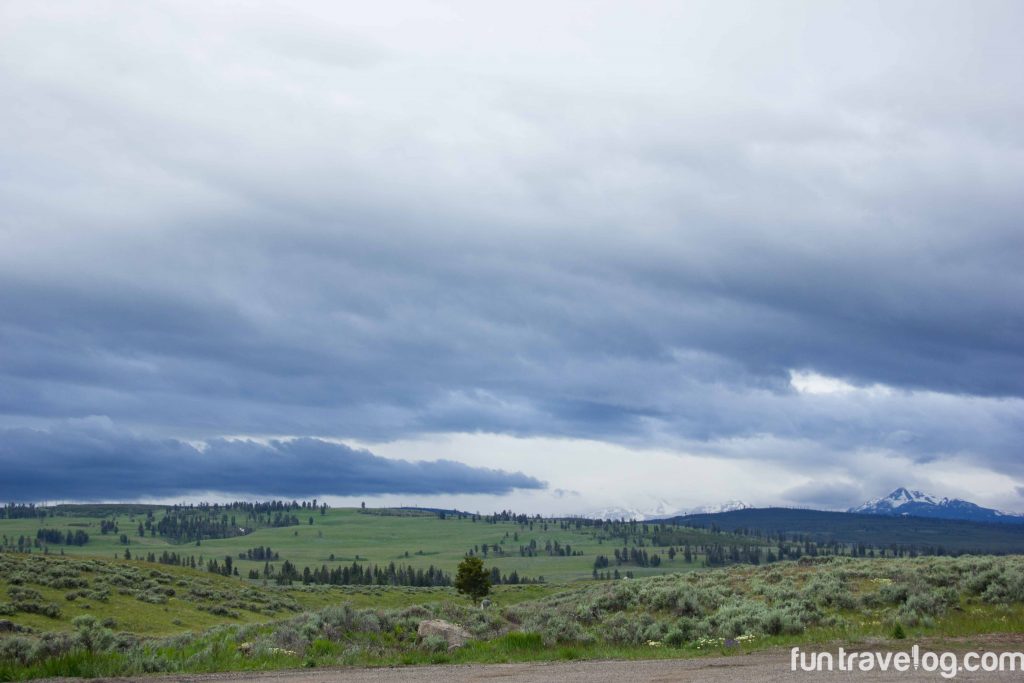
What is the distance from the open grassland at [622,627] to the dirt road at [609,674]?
1.58 metres

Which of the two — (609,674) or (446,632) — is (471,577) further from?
(609,674)

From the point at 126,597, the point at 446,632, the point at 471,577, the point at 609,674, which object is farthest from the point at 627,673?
the point at 126,597

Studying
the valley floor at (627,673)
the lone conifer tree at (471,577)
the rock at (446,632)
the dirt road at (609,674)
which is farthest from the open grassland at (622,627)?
the lone conifer tree at (471,577)

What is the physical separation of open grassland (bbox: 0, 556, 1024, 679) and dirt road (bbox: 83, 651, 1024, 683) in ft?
5.19

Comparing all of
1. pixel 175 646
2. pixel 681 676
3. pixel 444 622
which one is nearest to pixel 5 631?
pixel 175 646

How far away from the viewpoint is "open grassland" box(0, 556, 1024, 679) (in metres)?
19.4

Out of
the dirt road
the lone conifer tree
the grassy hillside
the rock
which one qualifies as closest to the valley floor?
the dirt road

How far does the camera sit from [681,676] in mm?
15172

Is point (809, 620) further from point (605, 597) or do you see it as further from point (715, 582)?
point (715, 582)

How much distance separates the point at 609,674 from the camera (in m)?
15.8

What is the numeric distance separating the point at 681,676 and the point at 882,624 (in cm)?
1179

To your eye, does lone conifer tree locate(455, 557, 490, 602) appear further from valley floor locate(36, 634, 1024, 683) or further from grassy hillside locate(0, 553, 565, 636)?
valley floor locate(36, 634, 1024, 683)

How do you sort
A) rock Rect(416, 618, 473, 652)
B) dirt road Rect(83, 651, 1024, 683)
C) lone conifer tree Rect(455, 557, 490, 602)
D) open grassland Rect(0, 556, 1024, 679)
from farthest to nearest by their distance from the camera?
lone conifer tree Rect(455, 557, 490, 602) < rock Rect(416, 618, 473, 652) < open grassland Rect(0, 556, 1024, 679) < dirt road Rect(83, 651, 1024, 683)

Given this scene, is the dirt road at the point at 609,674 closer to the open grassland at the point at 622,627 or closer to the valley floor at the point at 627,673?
the valley floor at the point at 627,673
